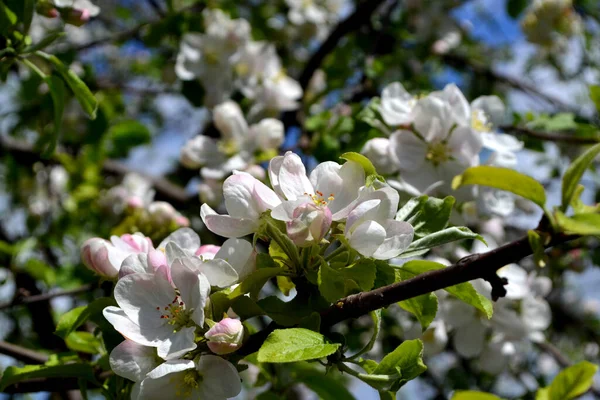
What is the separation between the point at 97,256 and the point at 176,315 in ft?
0.87

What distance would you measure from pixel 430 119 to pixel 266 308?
30.1 inches

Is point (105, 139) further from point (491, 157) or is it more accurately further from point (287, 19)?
point (491, 157)

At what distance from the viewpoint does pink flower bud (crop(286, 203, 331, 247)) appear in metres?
0.91

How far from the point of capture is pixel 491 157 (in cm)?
160

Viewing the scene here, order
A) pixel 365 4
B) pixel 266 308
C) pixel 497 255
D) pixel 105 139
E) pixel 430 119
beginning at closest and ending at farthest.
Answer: pixel 497 255 → pixel 266 308 → pixel 430 119 → pixel 365 4 → pixel 105 139

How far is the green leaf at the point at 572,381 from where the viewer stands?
804 millimetres

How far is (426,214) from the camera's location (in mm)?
1080

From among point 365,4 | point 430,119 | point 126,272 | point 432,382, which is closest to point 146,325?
point 126,272

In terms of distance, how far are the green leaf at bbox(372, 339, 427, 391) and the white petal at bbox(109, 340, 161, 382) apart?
0.35m

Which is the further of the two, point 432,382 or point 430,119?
point 432,382

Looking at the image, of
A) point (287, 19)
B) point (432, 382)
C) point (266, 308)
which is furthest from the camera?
point (287, 19)

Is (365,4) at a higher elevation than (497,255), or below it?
below

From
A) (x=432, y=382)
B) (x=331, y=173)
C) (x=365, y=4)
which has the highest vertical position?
(x=331, y=173)

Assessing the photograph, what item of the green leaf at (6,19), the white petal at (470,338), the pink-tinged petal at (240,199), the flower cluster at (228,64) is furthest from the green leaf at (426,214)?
the flower cluster at (228,64)
